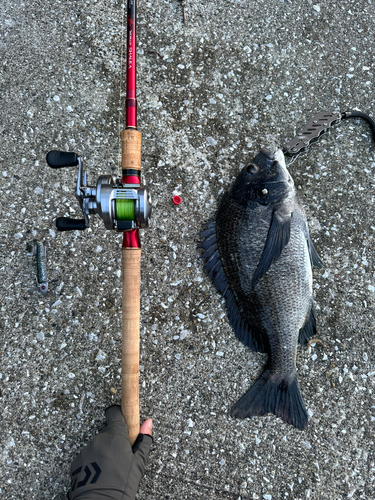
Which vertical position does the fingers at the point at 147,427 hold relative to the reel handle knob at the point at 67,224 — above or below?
below

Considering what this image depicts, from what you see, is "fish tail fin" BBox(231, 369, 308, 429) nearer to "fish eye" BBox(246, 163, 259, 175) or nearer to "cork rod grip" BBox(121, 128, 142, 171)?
"fish eye" BBox(246, 163, 259, 175)

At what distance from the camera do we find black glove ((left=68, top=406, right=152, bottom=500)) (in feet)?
5.46

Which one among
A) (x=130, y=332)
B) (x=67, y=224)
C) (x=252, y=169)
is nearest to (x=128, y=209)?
(x=67, y=224)

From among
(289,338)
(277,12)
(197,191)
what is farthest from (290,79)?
(289,338)

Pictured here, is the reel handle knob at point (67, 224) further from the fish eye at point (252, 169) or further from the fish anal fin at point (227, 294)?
the fish eye at point (252, 169)

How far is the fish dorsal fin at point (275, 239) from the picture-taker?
1975mm

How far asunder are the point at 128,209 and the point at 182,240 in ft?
2.54

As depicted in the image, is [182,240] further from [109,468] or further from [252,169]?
[109,468]

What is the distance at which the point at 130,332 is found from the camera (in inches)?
69.3

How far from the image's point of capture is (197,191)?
90.3 inches

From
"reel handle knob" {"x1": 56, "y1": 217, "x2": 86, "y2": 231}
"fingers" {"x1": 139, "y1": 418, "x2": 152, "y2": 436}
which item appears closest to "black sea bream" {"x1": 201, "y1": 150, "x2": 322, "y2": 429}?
"fingers" {"x1": 139, "y1": 418, "x2": 152, "y2": 436}

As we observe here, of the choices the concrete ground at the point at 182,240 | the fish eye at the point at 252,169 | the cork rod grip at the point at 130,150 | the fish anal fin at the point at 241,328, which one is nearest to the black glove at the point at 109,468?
the concrete ground at the point at 182,240

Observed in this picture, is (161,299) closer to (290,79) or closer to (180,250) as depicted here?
(180,250)

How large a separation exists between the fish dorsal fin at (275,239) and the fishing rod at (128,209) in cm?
77
